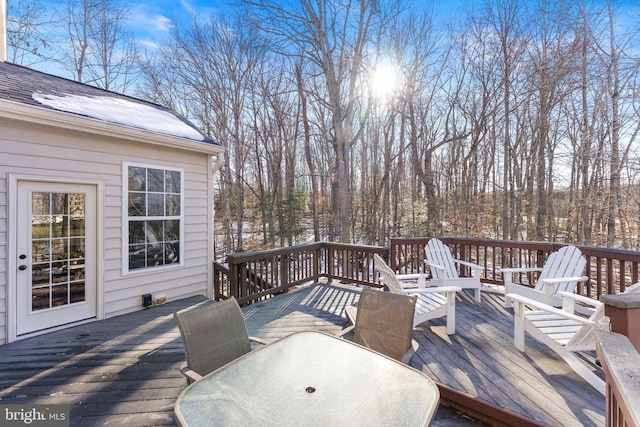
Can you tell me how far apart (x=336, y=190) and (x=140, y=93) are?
8.87 m

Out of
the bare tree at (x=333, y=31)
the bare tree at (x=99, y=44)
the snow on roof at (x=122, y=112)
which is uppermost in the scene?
the bare tree at (x=99, y=44)

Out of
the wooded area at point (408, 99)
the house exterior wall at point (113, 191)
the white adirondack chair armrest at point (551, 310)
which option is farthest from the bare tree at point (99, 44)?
the white adirondack chair armrest at point (551, 310)

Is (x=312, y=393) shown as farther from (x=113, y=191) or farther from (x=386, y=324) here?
(x=113, y=191)

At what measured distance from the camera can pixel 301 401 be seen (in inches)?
53.9

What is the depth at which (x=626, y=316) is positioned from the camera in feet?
4.24

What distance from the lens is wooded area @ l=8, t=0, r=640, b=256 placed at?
7.19 meters

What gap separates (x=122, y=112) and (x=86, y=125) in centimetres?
96

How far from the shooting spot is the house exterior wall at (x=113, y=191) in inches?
123

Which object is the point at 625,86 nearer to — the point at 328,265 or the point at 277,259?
the point at 328,265

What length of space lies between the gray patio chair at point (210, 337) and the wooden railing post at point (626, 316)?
2.17 m

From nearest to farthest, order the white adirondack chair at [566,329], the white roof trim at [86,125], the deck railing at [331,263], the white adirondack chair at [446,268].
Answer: the white adirondack chair at [566,329]
the white roof trim at [86,125]
the deck railing at [331,263]
the white adirondack chair at [446,268]

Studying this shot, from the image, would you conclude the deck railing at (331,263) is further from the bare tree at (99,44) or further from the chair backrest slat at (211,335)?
the bare tree at (99,44)

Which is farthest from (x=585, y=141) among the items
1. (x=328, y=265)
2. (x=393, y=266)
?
(x=328, y=265)

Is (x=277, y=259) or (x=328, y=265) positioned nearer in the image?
(x=277, y=259)
